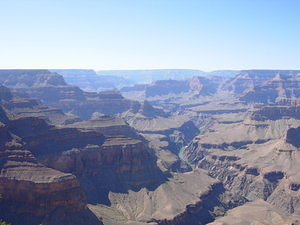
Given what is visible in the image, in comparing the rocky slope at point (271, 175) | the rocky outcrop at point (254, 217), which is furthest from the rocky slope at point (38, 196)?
the rocky slope at point (271, 175)

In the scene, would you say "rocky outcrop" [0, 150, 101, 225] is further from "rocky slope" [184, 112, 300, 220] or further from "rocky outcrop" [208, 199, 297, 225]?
"rocky slope" [184, 112, 300, 220]

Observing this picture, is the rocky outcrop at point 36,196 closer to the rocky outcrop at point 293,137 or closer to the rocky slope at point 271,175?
the rocky slope at point 271,175

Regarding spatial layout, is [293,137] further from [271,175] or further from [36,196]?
[36,196]

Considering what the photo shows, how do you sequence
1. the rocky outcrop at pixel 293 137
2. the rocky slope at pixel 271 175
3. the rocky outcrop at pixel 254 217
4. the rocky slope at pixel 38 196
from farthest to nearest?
the rocky outcrop at pixel 293 137 → the rocky slope at pixel 271 175 → the rocky outcrop at pixel 254 217 → the rocky slope at pixel 38 196

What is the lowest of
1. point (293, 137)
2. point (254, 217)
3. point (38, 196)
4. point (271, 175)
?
point (271, 175)

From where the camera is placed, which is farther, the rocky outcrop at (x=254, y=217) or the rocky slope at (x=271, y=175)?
the rocky slope at (x=271, y=175)

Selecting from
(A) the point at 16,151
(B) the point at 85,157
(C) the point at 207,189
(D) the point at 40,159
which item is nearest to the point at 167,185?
(C) the point at 207,189

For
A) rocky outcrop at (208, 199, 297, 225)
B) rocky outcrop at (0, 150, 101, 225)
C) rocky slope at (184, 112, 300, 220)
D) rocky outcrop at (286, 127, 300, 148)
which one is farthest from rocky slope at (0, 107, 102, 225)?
rocky outcrop at (286, 127, 300, 148)

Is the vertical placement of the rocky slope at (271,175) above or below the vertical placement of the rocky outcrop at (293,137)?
below

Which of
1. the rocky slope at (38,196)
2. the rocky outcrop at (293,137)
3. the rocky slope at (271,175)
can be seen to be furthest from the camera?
the rocky outcrop at (293,137)

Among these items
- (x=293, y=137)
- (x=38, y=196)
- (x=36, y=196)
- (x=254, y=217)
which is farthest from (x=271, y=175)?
(x=36, y=196)

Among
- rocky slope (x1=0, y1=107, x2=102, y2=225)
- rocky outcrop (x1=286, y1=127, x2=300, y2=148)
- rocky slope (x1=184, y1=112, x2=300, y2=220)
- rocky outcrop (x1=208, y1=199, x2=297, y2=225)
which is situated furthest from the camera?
rocky outcrop (x1=286, y1=127, x2=300, y2=148)
